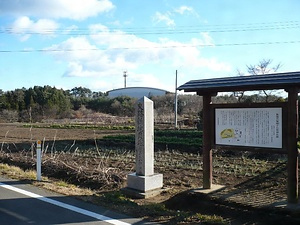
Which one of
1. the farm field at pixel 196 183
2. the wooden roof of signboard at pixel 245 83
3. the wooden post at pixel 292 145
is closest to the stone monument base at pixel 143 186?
the farm field at pixel 196 183

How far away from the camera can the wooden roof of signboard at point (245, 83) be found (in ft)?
18.5

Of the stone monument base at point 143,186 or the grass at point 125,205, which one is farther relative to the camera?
the stone monument base at point 143,186

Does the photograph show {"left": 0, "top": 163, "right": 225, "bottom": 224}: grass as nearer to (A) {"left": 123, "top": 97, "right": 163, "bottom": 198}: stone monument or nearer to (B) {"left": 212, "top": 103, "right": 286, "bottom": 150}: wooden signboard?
(A) {"left": 123, "top": 97, "right": 163, "bottom": 198}: stone monument

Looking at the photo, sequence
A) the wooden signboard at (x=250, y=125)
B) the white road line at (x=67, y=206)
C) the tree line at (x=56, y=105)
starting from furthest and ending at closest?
the tree line at (x=56, y=105)
the wooden signboard at (x=250, y=125)
the white road line at (x=67, y=206)

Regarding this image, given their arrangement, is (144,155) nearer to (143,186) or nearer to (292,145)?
(143,186)

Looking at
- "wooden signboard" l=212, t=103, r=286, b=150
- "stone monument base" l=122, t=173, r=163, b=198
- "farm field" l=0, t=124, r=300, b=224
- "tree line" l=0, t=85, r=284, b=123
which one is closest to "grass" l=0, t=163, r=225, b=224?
"farm field" l=0, t=124, r=300, b=224

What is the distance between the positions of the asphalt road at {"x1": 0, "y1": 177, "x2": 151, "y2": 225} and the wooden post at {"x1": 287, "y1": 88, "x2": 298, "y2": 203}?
2.63m

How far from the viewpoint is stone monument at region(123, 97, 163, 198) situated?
7.24m

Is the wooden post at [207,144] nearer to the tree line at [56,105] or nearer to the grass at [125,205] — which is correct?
the grass at [125,205]

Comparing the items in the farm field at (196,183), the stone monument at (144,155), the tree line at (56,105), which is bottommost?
the farm field at (196,183)

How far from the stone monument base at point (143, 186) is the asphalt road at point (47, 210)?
3.62 ft

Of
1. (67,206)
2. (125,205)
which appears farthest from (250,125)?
(67,206)

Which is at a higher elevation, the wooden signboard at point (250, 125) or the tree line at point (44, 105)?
the tree line at point (44, 105)

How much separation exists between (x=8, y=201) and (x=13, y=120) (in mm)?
45973
